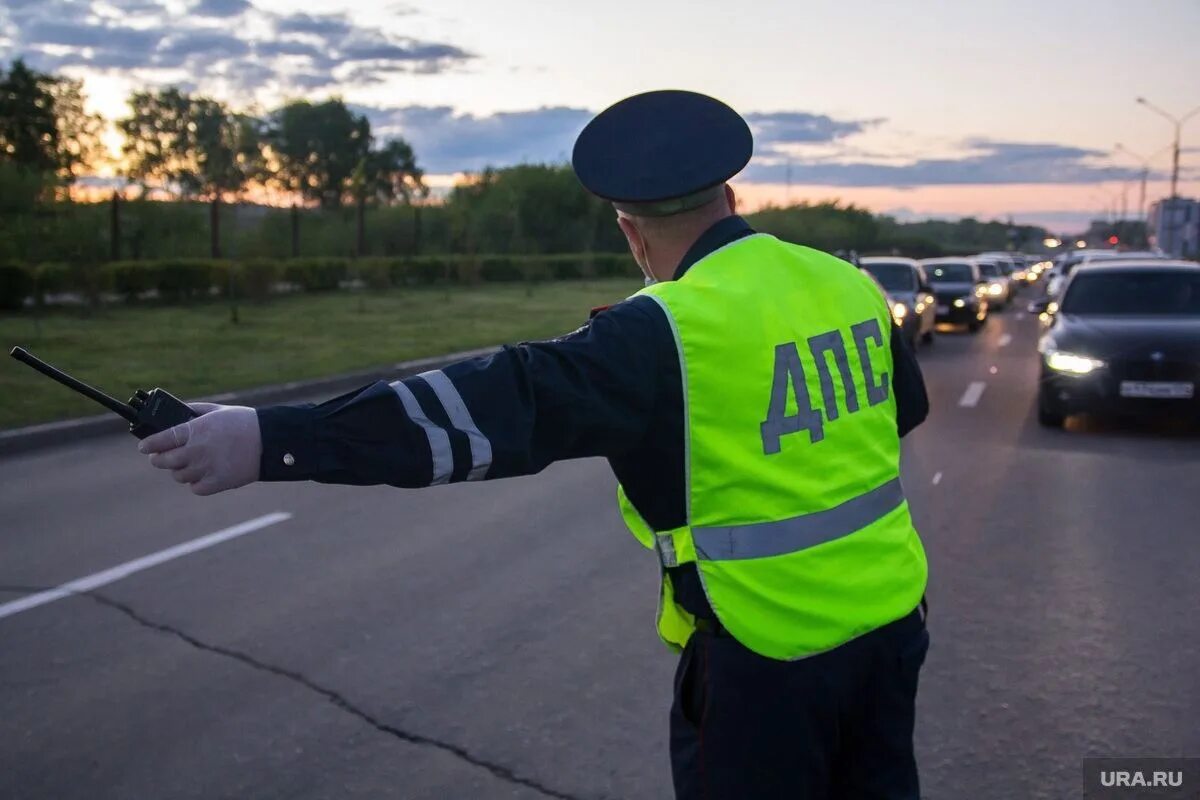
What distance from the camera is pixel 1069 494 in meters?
8.66

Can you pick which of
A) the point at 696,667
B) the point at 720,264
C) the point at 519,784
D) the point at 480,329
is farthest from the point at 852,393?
the point at 480,329

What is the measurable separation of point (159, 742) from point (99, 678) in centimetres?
82

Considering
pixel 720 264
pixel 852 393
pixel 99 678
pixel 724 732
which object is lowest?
pixel 99 678

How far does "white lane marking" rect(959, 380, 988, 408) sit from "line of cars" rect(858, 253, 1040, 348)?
1060 millimetres

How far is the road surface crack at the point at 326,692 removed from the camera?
3990 millimetres

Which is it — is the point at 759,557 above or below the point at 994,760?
above

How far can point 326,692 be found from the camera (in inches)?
187

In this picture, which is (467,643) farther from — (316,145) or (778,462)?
(316,145)

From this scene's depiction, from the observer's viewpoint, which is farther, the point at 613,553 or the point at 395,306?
the point at 395,306

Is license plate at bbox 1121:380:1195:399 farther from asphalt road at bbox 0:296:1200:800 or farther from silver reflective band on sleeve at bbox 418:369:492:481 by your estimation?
silver reflective band on sleeve at bbox 418:369:492:481

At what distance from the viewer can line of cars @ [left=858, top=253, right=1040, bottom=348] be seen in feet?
68.2

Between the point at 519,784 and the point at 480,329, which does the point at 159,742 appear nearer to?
the point at 519,784

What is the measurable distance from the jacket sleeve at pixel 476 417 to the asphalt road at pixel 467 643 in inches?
93.2

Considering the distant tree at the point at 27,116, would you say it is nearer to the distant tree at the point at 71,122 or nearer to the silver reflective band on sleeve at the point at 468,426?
the distant tree at the point at 71,122
